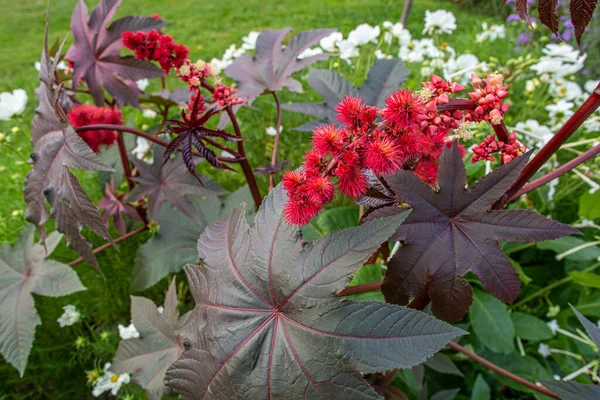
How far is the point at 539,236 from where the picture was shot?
539mm

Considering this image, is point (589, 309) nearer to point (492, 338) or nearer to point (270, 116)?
point (492, 338)

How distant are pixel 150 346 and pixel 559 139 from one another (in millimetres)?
902

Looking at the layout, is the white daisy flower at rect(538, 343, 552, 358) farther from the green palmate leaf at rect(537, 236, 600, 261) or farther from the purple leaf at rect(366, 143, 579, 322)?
the purple leaf at rect(366, 143, 579, 322)

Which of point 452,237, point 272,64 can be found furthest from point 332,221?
point 452,237

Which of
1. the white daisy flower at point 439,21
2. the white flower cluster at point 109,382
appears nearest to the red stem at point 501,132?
the white flower cluster at point 109,382

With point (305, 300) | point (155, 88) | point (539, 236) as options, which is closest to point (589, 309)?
point (539, 236)

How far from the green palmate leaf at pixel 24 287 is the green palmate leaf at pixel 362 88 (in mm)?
757

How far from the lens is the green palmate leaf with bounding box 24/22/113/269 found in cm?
70

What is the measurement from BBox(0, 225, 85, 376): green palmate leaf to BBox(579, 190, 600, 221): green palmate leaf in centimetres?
134

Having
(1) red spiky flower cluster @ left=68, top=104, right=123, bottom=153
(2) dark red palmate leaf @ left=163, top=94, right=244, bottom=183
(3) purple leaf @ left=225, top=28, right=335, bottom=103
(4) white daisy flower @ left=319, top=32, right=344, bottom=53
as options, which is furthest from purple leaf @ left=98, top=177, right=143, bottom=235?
(4) white daisy flower @ left=319, top=32, right=344, bottom=53

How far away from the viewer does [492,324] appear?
1140 mm

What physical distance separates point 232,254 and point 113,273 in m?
1.03

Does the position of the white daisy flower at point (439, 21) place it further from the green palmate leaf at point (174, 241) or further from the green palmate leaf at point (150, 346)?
the green palmate leaf at point (150, 346)

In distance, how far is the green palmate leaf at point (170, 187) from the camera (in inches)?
44.7
